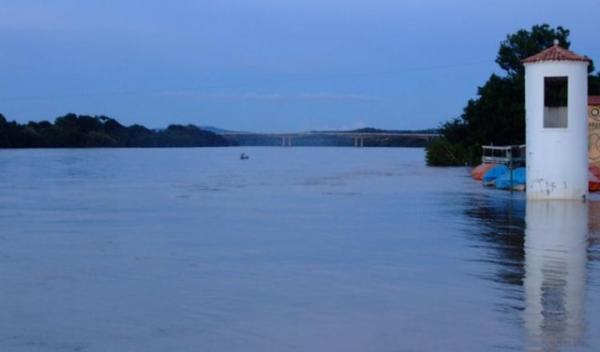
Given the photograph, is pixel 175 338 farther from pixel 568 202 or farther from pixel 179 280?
pixel 568 202

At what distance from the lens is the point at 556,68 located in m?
26.4

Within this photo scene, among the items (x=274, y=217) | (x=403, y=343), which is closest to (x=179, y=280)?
(x=403, y=343)

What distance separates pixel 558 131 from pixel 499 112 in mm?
34969

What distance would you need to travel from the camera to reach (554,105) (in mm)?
27422

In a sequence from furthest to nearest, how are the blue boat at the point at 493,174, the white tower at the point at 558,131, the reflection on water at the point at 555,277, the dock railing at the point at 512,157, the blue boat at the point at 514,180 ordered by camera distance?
the blue boat at the point at 493,174 → the dock railing at the point at 512,157 → the blue boat at the point at 514,180 → the white tower at the point at 558,131 → the reflection on water at the point at 555,277

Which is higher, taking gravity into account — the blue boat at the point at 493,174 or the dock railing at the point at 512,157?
the dock railing at the point at 512,157

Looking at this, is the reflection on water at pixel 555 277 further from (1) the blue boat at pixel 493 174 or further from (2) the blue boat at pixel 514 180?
(1) the blue boat at pixel 493 174

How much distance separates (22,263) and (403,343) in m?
7.82

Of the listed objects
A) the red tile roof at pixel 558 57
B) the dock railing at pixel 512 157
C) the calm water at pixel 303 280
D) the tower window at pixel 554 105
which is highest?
the red tile roof at pixel 558 57

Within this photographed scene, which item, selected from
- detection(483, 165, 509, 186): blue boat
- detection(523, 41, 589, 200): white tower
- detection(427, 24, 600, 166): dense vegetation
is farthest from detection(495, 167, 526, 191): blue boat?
detection(427, 24, 600, 166): dense vegetation

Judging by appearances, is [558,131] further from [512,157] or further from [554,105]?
[512,157]

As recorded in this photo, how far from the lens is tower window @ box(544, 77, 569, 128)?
87.4ft

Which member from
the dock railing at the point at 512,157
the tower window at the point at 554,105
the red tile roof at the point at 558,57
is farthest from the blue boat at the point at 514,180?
the red tile roof at the point at 558,57

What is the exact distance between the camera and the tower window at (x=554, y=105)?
87.4 feet
